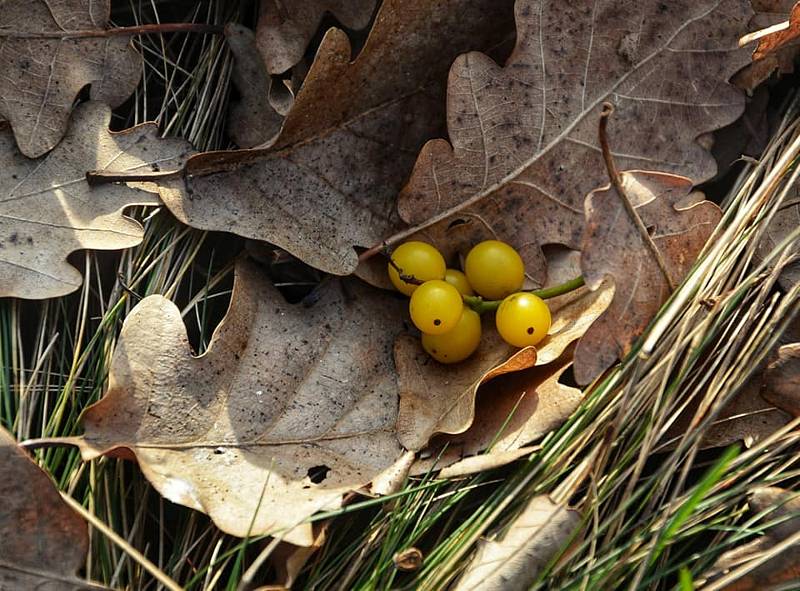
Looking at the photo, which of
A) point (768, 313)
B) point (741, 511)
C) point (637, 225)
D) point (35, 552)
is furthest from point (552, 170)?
point (35, 552)

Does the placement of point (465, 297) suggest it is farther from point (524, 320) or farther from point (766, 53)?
point (766, 53)

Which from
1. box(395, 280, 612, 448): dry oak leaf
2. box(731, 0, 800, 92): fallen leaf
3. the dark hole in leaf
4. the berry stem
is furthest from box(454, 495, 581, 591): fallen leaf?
box(731, 0, 800, 92): fallen leaf

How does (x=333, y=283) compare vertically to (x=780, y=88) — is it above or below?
below

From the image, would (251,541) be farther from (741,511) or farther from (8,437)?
(741,511)

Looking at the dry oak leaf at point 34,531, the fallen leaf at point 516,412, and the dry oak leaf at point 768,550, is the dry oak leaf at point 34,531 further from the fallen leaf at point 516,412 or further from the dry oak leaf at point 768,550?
the dry oak leaf at point 768,550

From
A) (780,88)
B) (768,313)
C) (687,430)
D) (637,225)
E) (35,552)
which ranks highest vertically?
(780,88)

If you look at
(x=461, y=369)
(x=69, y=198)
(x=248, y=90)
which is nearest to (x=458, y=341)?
(x=461, y=369)

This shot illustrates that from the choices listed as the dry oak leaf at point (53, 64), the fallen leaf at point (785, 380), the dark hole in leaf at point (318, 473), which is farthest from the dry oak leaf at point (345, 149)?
the fallen leaf at point (785, 380)
